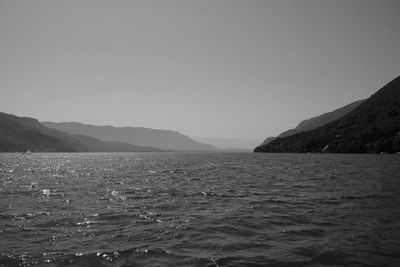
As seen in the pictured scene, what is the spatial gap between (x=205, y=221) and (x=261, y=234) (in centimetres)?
529

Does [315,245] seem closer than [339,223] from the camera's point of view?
Yes

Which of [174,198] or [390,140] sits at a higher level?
[390,140]

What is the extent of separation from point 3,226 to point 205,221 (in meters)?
15.3

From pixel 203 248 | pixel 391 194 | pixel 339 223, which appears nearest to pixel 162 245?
pixel 203 248

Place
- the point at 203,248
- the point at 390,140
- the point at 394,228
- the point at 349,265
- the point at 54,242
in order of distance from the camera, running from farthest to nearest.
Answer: the point at 390,140 < the point at 394,228 < the point at 54,242 < the point at 203,248 < the point at 349,265

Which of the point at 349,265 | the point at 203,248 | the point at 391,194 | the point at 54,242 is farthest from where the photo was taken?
the point at 391,194

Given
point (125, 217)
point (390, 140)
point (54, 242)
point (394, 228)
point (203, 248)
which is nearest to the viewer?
point (203, 248)

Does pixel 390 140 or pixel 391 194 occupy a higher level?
pixel 390 140

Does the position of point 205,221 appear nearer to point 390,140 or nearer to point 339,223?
point 339,223

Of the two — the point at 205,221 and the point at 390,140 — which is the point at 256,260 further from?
the point at 390,140

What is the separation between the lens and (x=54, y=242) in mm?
19953

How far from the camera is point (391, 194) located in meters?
36.2

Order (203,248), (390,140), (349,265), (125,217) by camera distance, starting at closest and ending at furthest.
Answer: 1. (349,265)
2. (203,248)
3. (125,217)
4. (390,140)

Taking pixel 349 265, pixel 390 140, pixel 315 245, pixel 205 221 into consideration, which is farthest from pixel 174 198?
pixel 390 140
